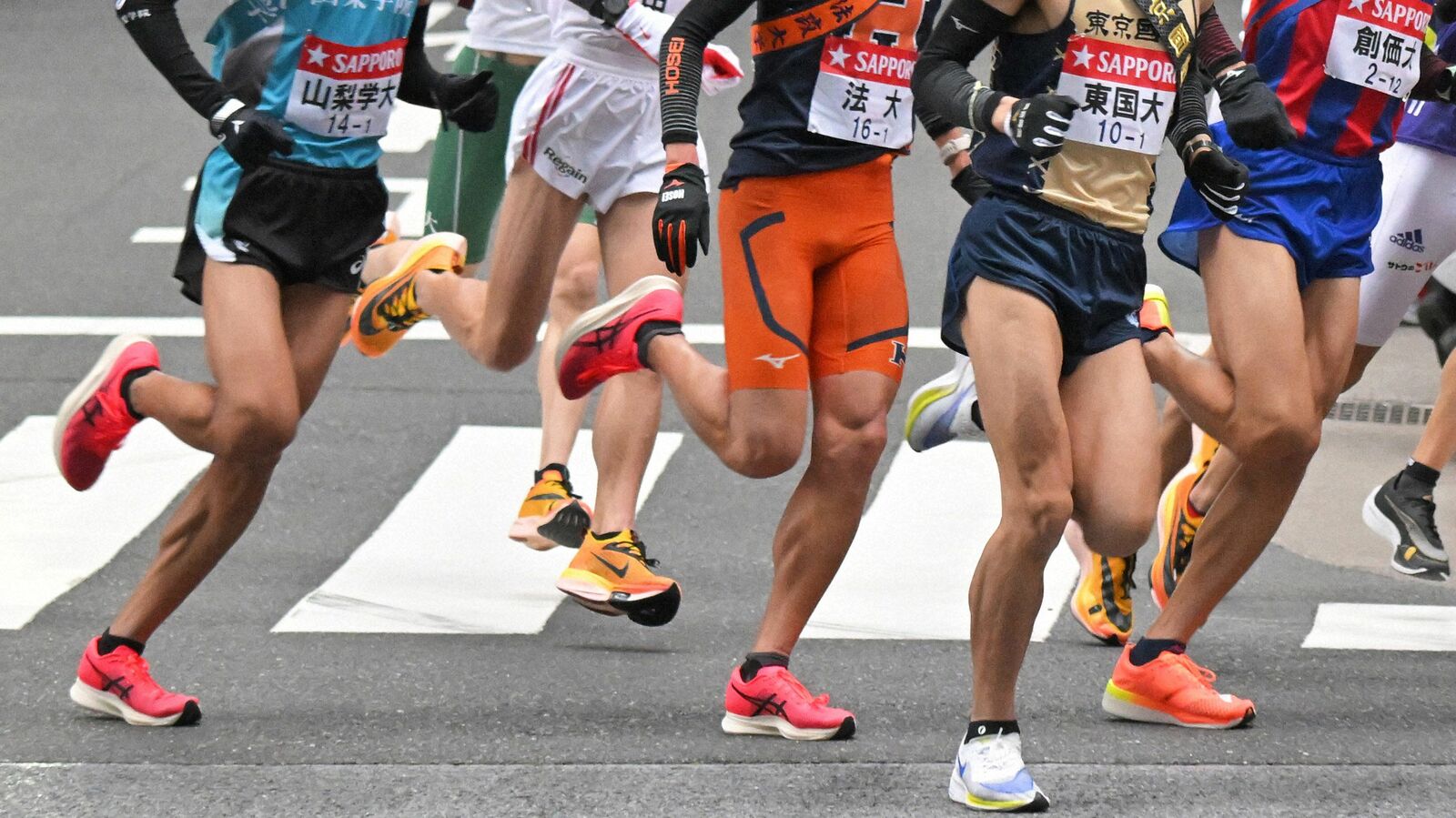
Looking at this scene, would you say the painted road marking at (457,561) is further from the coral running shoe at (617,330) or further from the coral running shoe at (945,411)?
the coral running shoe at (945,411)

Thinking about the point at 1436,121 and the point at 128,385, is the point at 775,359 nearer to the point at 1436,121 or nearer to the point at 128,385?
the point at 128,385

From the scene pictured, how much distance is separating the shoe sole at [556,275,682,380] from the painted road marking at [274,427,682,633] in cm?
110

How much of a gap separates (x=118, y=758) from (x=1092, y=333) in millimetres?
2537

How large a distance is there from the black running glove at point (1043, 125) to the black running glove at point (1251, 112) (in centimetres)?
74

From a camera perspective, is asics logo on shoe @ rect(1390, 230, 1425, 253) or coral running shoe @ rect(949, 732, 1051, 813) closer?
coral running shoe @ rect(949, 732, 1051, 813)

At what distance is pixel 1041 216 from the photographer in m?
4.82

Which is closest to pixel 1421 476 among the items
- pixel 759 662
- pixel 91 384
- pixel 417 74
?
pixel 759 662

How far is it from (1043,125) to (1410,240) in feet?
7.53

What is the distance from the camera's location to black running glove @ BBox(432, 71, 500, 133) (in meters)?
Answer: 6.04

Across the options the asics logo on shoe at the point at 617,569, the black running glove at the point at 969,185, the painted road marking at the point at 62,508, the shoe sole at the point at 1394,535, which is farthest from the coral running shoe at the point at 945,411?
the painted road marking at the point at 62,508

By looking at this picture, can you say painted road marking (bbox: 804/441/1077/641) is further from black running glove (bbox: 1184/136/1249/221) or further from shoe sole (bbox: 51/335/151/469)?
shoe sole (bbox: 51/335/151/469)

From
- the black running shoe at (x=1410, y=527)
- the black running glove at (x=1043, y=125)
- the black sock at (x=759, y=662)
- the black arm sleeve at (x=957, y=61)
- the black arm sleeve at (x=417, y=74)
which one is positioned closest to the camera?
the black running glove at (x=1043, y=125)

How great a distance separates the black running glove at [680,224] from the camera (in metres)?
4.98

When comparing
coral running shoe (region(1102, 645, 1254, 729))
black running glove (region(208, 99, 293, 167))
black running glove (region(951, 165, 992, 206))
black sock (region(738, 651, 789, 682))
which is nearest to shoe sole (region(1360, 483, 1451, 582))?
coral running shoe (region(1102, 645, 1254, 729))
